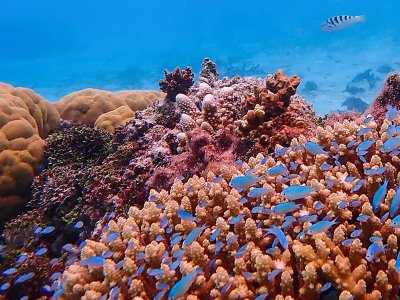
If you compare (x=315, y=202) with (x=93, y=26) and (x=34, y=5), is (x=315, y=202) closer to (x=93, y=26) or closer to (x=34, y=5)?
(x=93, y=26)

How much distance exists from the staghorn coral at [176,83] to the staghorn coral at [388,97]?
3869 mm

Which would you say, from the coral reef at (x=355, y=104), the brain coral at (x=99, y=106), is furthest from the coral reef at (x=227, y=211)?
the coral reef at (x=355, y=104)

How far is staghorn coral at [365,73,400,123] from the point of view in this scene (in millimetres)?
5809

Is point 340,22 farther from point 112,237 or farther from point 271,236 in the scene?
point 112,237

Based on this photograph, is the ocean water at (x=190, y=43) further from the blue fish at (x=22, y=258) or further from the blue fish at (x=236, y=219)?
the blue fish at (x=236, y=219)

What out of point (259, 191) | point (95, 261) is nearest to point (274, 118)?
point (259, 191)

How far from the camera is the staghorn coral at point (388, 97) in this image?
581 cm

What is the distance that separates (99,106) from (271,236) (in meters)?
8.18

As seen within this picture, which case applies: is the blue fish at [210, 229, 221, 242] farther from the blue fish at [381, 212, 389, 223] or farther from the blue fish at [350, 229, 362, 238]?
the blue fish at [381, 212, 389, 223]

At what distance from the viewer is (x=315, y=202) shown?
3535 mm

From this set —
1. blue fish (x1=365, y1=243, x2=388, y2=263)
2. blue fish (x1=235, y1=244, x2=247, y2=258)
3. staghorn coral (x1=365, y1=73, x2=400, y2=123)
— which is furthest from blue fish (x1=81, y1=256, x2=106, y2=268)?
staghorn coral (x1=365, y1=73, x2=400, y2=123)

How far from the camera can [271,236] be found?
11.3 feet

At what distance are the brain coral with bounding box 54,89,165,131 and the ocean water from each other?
19.2 metres

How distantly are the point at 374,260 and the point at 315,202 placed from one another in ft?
2.51
